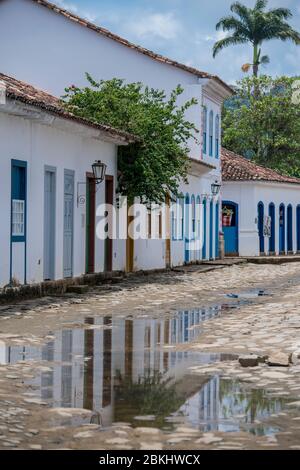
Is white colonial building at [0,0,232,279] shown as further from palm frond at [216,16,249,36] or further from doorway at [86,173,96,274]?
palm frond at [216,16,249,36]

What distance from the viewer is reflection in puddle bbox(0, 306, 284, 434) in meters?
7.16

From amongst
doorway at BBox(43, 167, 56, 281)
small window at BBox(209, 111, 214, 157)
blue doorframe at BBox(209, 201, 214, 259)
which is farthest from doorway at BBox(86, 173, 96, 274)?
blue doorframe at BBox(209, 201, 214, 259)

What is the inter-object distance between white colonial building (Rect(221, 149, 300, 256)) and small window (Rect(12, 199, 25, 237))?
991 inches

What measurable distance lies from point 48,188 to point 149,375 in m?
10.9

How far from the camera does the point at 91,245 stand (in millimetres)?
22391

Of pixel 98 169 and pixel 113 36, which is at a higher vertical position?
pixel 113 36

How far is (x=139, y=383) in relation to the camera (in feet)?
28.3

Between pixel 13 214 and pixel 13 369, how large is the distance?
8540 mm

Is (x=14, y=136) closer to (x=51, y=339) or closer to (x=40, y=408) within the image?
(x=51, y=339)

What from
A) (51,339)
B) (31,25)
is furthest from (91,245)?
(51,339)

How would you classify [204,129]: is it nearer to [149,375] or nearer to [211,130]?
[211,130]

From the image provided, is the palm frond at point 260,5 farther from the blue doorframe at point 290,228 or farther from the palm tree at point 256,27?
the blue doorframe at point 290,228

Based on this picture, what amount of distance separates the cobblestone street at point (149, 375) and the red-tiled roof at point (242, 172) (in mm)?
25875

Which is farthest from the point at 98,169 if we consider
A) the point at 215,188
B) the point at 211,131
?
the point at 211,131
